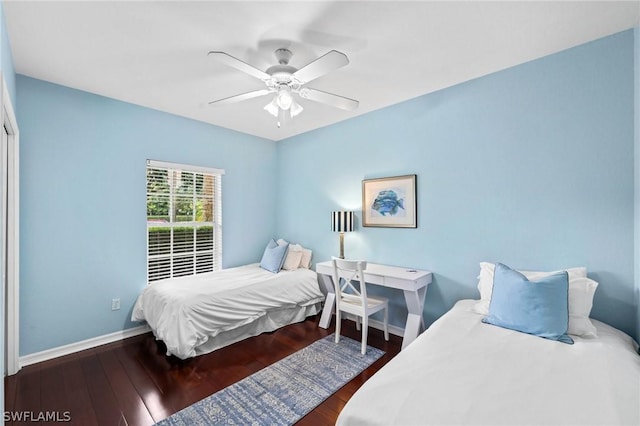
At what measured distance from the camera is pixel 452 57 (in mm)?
2275

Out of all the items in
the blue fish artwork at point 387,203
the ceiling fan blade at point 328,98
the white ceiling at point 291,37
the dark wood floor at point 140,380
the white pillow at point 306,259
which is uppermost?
the white ceiling at point 291,37

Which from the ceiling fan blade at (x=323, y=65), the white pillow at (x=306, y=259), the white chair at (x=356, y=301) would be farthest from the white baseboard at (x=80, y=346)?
the ceiling fan blade at (x=323, y=65)

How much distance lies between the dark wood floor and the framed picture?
4.28 feet

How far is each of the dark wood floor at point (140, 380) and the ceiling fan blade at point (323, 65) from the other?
7.65 ft

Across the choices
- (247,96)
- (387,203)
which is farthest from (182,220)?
(387,203)

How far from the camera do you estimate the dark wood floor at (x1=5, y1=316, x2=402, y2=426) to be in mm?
1971

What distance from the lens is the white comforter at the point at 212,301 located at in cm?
262

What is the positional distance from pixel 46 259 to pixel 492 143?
4229 millimetres

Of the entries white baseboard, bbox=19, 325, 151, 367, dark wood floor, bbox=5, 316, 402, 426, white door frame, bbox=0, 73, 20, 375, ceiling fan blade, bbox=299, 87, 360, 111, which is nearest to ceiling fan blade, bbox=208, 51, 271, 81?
ceiling fan blade, bbox=299, 87, 360, 111

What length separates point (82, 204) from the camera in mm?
2838

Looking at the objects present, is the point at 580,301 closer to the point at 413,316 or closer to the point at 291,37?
the point at 413,316

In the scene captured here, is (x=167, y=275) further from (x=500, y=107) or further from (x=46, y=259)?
(x=500, y=107)

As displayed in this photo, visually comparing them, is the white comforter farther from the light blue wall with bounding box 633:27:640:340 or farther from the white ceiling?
the light blue wall with bounding box 633:27:640:340

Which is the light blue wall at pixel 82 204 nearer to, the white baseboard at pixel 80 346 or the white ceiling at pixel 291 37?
the white baseboard at pixel 80 346
